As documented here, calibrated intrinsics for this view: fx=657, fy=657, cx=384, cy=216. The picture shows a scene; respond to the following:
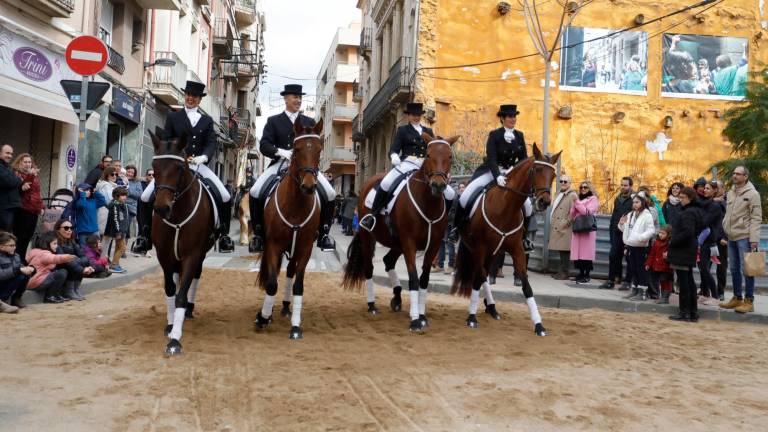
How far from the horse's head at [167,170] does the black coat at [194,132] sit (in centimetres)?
79

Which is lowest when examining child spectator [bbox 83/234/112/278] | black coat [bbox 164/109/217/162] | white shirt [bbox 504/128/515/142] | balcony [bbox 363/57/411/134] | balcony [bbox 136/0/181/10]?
child spectator [bbox 83/234/112/278]

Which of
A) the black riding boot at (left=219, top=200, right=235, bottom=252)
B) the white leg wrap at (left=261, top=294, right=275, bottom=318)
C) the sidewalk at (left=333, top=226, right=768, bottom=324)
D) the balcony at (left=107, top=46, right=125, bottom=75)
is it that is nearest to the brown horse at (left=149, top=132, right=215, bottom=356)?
the black riding boot at (left=219, top=200, right=235, bottom=252)

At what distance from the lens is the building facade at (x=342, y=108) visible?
55812 mm

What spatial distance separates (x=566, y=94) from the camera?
25.0 meters

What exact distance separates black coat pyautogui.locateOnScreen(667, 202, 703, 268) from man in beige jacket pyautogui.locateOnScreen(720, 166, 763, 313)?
1002mm

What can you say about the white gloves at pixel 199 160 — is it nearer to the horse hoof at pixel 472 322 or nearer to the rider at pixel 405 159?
the rider at pixel 405 159

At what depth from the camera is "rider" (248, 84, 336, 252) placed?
307 inches

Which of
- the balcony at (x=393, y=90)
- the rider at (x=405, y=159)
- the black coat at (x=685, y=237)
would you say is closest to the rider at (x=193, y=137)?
the rider at (x=405, y=159)

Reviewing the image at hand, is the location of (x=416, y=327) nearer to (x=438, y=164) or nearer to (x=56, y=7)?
(x=438, y=164)

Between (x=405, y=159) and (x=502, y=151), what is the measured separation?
1.32 m

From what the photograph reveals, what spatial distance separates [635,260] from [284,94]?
7090mm

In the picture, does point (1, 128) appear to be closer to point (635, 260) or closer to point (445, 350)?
point (445, 350)

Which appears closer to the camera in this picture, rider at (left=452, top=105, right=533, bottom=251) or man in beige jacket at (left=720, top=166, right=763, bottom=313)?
rider at (left=452, top=105, right=533, bottom=251)

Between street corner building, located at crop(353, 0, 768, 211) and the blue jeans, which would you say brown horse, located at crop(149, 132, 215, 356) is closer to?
the blue jeans
